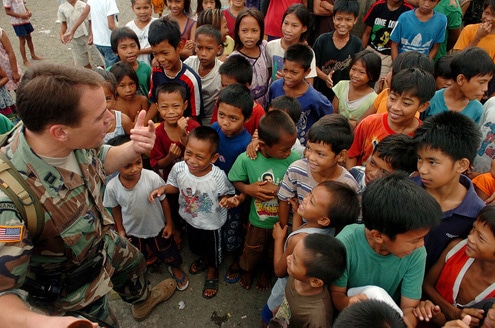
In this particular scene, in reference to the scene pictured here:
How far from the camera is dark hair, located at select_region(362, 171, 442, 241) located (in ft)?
5.51

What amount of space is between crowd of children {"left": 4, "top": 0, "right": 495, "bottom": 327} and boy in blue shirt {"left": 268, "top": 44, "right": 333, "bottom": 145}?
0.02 m

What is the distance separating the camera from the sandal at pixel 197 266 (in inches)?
126

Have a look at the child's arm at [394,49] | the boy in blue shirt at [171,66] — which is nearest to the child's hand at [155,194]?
the boy in blue shirt at [171,66]

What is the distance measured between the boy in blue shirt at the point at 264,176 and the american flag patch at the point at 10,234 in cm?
149

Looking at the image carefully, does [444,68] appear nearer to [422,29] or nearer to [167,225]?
[422,29]


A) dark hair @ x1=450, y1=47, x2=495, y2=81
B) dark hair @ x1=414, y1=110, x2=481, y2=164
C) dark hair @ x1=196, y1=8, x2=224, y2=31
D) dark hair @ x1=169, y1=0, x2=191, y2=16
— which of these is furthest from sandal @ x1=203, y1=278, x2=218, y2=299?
dark hair @ x1=169, y1=0, x2=191, y2=16

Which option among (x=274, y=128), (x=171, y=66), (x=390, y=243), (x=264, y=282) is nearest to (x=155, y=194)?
(x=274, y=128)

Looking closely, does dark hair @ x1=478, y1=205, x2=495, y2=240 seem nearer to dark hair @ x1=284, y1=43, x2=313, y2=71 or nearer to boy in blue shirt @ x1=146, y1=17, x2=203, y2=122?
dark hair @ x1=284, y1=43, x2=313, y2=71

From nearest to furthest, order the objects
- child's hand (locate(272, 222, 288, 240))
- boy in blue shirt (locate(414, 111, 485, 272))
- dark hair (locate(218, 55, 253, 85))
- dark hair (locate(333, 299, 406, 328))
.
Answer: dark hair (locate(333, 299, 406, 328)), boy in blue shirt (locate(414, 111, 485, 272)), child's hand (locate(272, 222, 288, 240)), dark hair (locate(218, 55, 253, 85))

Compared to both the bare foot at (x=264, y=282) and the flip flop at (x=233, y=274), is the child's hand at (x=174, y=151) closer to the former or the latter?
the flip flop at (x=233, y=274)

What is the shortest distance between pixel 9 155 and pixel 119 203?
1195 mm

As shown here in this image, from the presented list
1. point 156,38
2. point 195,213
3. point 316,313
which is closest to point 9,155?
point 195,213

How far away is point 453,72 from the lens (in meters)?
2.94

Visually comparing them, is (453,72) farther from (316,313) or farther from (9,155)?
(9,155)
